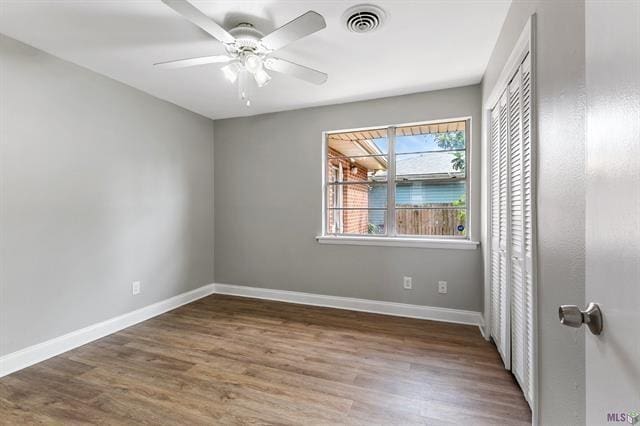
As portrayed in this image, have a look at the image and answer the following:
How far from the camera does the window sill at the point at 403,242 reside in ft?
10.2

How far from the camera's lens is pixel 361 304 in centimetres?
350

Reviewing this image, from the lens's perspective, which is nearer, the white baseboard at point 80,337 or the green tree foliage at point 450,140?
the white baseboard at point 80,337

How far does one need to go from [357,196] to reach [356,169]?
1.09 ft

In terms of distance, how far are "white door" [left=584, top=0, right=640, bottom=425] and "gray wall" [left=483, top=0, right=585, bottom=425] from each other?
15.7 inches

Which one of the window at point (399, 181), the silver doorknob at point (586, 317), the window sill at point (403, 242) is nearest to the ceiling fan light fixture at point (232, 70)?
the window at point (399, 181)

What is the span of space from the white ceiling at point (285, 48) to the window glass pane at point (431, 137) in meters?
0.41

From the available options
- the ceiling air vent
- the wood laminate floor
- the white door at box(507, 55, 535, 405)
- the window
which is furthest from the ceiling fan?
the wood laminate floor

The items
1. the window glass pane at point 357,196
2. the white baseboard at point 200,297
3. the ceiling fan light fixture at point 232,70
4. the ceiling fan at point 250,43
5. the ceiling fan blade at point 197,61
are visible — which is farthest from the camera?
the window glass pane at point 357,196

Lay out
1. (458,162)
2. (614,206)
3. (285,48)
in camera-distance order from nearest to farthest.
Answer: (614,206)
(285,48)
(458,162)

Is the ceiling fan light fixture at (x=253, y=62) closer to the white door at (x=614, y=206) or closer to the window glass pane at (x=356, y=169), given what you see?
the window glass pane at (x=356, y=169)

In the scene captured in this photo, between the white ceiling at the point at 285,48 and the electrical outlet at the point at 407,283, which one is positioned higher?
the white ceiling at the point at 285,48

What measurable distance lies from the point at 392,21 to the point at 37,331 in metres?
3.47

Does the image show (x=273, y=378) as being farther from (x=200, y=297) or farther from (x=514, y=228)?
(x=200, y=297)

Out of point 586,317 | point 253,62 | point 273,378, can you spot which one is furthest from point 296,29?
point 273,378
